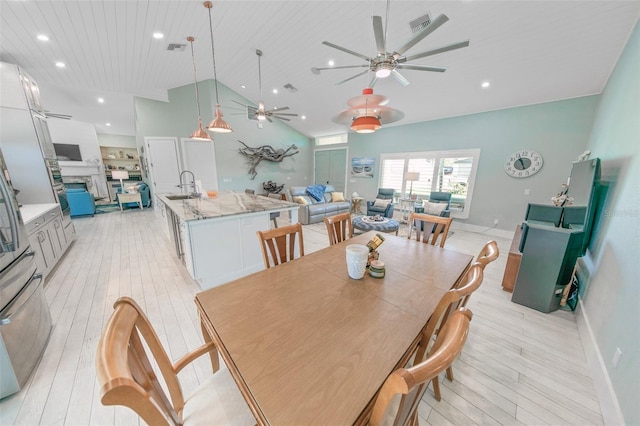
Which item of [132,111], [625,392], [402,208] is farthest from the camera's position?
[132,111]

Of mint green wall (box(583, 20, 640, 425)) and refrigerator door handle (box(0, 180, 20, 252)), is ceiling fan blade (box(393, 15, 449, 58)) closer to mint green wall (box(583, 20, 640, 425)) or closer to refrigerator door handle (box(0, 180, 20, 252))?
mint green wall (box(583, 20, 640, 425))

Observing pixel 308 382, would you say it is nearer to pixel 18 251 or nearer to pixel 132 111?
pixel 18 251

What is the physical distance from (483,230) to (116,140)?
13.8 metres

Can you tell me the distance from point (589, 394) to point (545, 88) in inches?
188

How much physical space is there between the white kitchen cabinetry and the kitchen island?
144 cm

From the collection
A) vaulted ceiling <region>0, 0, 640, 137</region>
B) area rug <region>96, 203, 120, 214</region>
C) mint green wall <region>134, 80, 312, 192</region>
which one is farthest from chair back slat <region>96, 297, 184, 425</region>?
area rug <region>96, 203, 120, 214</region>

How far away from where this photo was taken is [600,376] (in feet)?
4.88

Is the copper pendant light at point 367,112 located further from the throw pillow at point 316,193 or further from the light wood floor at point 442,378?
the throw pillow at point 316,193

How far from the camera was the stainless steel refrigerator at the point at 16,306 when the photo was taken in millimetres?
1345

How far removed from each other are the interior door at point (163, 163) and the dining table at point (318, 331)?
614cm

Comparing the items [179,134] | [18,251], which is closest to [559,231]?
[18,251]

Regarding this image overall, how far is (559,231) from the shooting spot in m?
2.16

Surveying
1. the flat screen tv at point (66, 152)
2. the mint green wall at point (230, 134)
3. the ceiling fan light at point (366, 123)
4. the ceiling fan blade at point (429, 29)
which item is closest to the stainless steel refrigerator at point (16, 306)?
the ceiling fan light at point (366, 123)

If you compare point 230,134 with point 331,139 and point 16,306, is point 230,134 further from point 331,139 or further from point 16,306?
point 16,306
